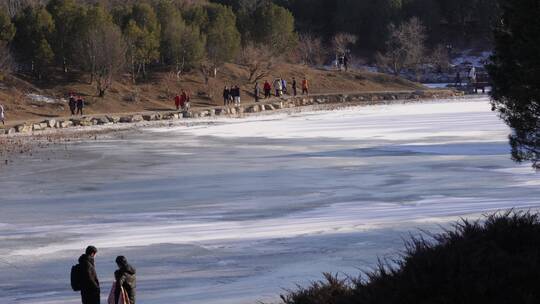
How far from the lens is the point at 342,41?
70.8 m

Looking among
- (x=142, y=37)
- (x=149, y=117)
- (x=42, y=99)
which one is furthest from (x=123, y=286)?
(x=142, y=37)

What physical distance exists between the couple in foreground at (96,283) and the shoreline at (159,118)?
17254 mm

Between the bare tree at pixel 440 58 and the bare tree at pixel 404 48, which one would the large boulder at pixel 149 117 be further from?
the bare tree at pixel 440 58

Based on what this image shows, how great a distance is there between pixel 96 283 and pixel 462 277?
4686 millimetres

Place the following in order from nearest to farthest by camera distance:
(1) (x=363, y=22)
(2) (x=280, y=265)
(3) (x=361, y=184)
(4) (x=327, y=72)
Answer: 1. (2) (x=280, y=265)
2. (3) (x=361, y=184)
3. (4) (x=327, y=72)
4. (1) (x=363, y=22)

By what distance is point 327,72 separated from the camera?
6309cm

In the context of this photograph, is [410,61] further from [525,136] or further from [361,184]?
[525,136]

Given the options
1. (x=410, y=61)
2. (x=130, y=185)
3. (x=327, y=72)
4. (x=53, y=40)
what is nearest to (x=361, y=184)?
(x=130, y=185)

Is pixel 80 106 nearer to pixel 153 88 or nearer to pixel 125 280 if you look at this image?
pixel 153 88

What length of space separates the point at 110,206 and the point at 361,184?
582 cm

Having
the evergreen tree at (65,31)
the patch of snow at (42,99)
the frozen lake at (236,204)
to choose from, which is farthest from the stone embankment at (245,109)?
the frozen lake at (236,204)

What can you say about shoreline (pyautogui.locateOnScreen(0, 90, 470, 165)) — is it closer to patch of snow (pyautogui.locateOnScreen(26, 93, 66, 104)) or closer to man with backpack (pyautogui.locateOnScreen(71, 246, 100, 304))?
patch of snow (pyautogui.locateOnScreen(26, 93, 66, 104))

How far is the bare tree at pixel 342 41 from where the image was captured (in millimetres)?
70000

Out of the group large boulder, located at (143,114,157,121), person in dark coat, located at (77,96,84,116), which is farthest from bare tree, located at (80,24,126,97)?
large boulder, located at (143,114,157,121)
